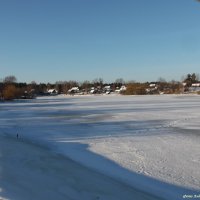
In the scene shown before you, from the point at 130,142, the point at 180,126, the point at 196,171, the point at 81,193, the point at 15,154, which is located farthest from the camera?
the point at 180,126

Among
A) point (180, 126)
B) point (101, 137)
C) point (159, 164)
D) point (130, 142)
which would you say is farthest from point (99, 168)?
point (180, 126)

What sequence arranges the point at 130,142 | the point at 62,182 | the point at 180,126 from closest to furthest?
the point at 62,182, the point at 130,142, the point at 180,126

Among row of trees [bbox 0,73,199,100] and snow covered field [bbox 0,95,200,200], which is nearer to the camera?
snow covered field [bbox 0,95,200,200]

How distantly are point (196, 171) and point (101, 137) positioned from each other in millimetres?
6441

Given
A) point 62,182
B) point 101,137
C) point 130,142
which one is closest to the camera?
point 62,182

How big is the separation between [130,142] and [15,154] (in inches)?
179

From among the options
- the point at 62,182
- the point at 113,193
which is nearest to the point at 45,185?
the point at 62,182

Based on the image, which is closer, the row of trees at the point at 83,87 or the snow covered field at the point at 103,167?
the snow covered field at the point at 103,167

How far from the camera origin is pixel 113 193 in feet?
23.3

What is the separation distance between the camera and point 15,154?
10695 millimetres

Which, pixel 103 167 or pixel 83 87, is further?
pixel 83 87

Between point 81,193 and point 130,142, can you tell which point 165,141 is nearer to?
point 130,142

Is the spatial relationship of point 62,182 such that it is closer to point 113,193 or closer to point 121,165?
point 113,193

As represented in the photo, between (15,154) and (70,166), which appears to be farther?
(15,154)
